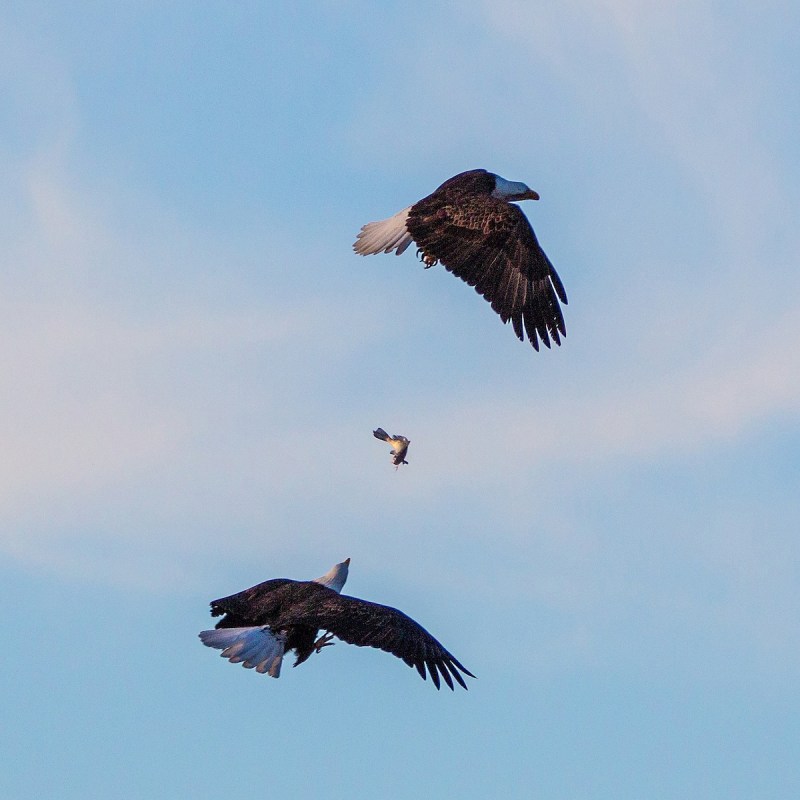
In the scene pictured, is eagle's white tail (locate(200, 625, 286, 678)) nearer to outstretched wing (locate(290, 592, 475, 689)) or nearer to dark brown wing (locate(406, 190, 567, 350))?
outstretched wing (locate(290, 592, 475, 689))

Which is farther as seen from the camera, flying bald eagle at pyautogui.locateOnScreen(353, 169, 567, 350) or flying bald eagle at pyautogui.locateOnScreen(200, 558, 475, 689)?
flying bald eagle at pyautogui.locateOnScreen(353, 169, 567, 350)

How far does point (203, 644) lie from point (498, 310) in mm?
4334

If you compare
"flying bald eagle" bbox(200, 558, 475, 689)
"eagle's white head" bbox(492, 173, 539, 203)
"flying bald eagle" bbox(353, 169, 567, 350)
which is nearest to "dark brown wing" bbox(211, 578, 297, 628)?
"flying bald eagle" bbox(200, 558, 475, 689)

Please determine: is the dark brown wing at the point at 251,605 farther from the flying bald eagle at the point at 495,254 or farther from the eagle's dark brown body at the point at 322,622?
the flying bald eagle at the point at 495,254

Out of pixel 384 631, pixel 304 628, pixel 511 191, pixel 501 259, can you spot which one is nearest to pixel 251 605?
pixel 304 628

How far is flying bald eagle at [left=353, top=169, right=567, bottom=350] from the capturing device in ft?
54.9

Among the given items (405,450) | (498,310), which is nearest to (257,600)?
(405,450)

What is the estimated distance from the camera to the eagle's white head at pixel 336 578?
1709 cm

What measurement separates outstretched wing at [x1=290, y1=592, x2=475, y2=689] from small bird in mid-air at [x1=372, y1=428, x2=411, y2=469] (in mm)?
1451

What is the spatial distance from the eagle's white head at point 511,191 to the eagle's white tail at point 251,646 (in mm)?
5374

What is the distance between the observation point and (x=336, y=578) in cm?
1720

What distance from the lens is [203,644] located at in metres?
15.3

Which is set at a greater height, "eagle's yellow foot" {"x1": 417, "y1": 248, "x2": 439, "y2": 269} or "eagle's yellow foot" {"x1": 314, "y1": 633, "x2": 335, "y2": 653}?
"eagle's yellow foot" {"x1": 417, "y1": 248, "x2": 439, "y2": 269}

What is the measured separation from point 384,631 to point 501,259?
398 cm
